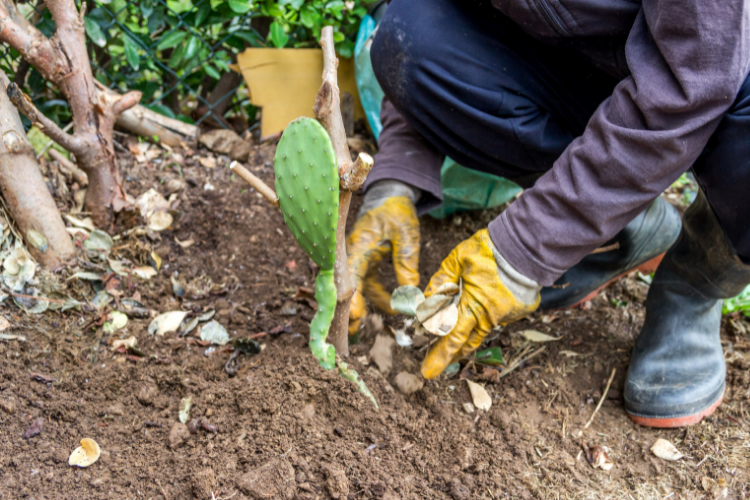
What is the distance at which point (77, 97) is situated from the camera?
1.56 meters

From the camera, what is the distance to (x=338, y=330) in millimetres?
1301

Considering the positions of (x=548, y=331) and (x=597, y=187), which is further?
(x=548, y=331)

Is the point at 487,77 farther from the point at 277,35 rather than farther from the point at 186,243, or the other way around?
the point at 186,243

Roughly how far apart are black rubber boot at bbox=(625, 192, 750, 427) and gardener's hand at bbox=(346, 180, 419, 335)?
2.23 feet

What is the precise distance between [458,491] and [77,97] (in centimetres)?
149

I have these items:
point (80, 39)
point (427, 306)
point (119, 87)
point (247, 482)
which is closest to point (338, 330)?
point (427, 306)

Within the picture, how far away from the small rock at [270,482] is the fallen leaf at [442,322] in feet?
1.40

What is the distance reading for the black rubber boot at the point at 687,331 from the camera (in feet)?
4.46

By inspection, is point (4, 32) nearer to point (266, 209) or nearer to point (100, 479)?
point (266, 209)

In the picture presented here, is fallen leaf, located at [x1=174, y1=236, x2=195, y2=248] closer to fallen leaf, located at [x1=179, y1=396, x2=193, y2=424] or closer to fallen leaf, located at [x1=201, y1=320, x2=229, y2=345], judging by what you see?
fallen leaf, located at [x1=201, y1=320, x2=229, y2=345]

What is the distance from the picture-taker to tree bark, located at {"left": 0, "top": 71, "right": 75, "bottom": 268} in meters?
A: 1.39

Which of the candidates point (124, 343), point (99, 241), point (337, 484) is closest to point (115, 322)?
point (124, 343)

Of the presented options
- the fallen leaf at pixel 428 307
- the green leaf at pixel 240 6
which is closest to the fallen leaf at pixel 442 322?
the fallen leaf at pixel 428 307

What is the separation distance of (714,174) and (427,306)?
724 mm
